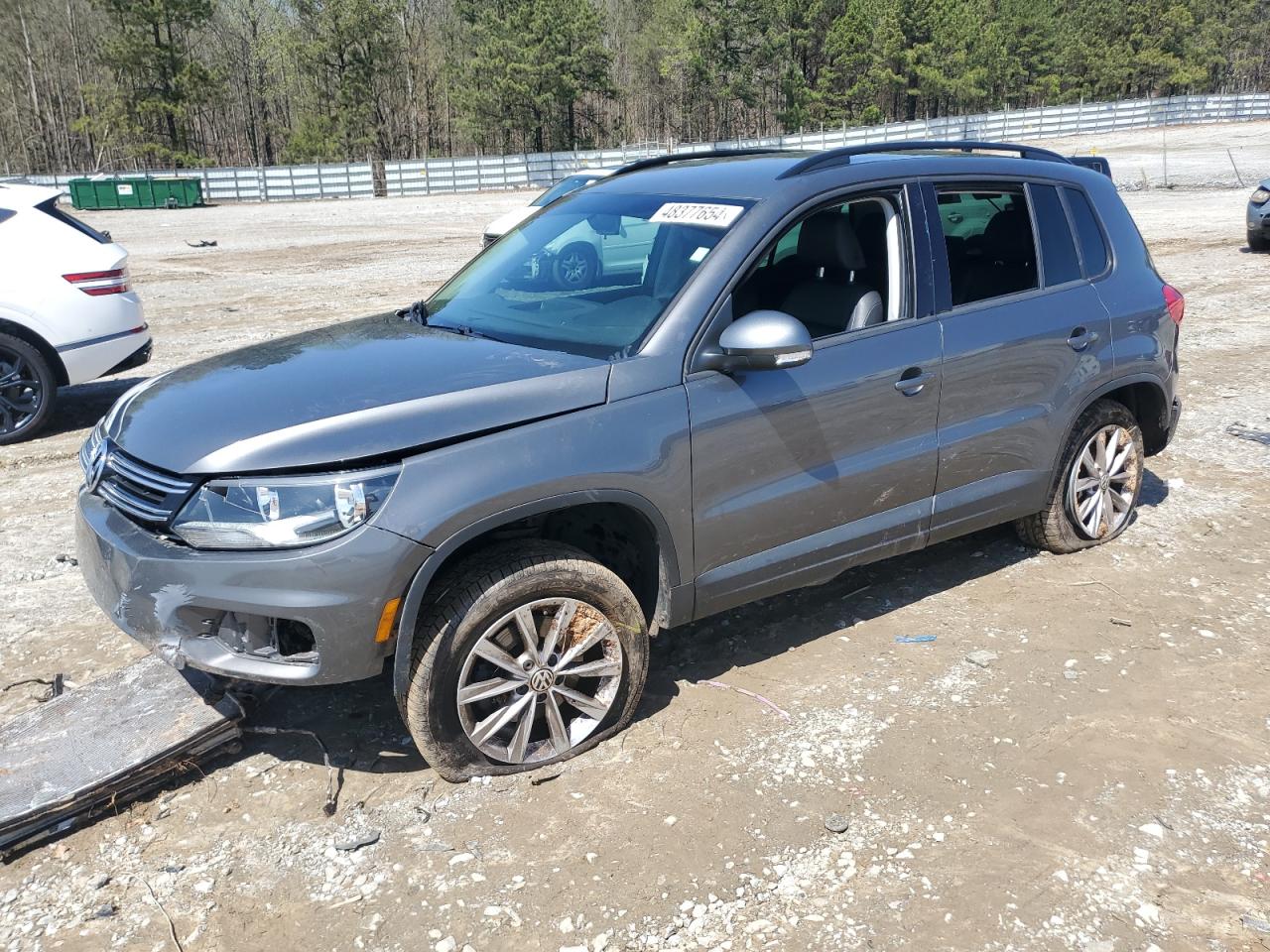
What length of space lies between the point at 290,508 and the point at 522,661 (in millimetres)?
861

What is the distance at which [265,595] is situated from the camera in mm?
2932

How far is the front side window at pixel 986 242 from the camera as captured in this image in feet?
14.0

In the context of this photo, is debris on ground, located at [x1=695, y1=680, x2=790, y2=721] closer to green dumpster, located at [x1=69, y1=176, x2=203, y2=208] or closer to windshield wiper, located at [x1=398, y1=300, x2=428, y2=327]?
windshield wiper, located at [x1=398, y1=300, x2=428, y2=327]

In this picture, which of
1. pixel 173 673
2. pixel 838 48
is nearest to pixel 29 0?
pixel 838 48

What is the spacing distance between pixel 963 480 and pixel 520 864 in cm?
239

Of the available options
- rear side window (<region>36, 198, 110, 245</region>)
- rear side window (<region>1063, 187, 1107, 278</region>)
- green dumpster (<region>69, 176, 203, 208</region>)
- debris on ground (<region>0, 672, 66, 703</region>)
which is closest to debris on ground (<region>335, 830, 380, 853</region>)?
debris on ground (<region>0, 672, 66, 703</region>)

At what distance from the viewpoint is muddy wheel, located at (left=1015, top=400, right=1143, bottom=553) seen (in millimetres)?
4871

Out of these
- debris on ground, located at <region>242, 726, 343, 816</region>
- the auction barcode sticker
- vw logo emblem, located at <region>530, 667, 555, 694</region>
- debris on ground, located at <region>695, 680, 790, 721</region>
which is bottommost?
debris on ground, located at <region>695, 680, 790, 721</region>

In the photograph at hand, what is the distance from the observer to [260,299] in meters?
14.7

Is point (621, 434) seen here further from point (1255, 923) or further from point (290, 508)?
point (1255, 923)

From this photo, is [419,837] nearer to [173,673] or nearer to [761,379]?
[173,673]

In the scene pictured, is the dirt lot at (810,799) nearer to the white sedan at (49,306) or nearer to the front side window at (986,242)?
the front side window at (986,242)

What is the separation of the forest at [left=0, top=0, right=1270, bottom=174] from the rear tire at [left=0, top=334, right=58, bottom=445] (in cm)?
5851

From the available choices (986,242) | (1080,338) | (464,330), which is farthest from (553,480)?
(1080,338)
